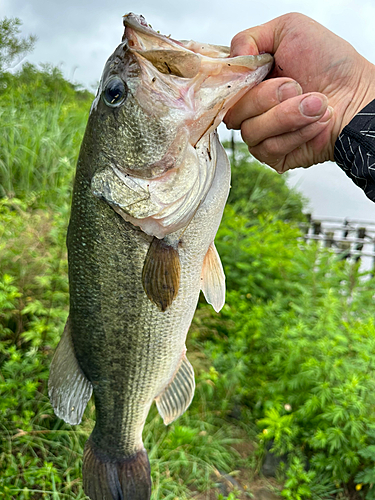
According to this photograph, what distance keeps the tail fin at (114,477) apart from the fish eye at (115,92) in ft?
4.47

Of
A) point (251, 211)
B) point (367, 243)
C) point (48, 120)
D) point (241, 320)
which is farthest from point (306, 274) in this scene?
point (367, 243)

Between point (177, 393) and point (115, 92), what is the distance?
120cm

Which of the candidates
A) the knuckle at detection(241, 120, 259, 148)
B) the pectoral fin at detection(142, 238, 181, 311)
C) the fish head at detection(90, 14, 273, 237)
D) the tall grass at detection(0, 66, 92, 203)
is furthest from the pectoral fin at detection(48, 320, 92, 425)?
the tall grass at detection(0, 66, 92, 203)

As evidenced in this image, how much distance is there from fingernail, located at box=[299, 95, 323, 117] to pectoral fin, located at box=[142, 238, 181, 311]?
2.05 feet

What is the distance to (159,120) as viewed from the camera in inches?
50.8

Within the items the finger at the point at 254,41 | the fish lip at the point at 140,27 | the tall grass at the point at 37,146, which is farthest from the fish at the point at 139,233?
the tall grass at the point at 37,146

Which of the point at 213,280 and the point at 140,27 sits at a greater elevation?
the point at 140,27

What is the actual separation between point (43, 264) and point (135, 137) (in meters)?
2.26

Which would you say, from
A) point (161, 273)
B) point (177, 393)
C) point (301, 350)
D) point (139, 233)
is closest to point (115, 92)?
point (139, 233)

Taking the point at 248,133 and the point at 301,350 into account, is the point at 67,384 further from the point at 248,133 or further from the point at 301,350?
the point at 301,350

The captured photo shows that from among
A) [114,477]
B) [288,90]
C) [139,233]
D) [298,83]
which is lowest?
[114,477]

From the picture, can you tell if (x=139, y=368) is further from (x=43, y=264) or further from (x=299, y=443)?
(x=299, y=443)

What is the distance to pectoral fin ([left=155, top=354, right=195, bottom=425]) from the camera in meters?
1.81

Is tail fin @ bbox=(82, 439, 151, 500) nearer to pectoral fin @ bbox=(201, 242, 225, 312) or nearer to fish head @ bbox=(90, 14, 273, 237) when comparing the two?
pectoral fin @ bbox=(201, 242, 225, 312)
